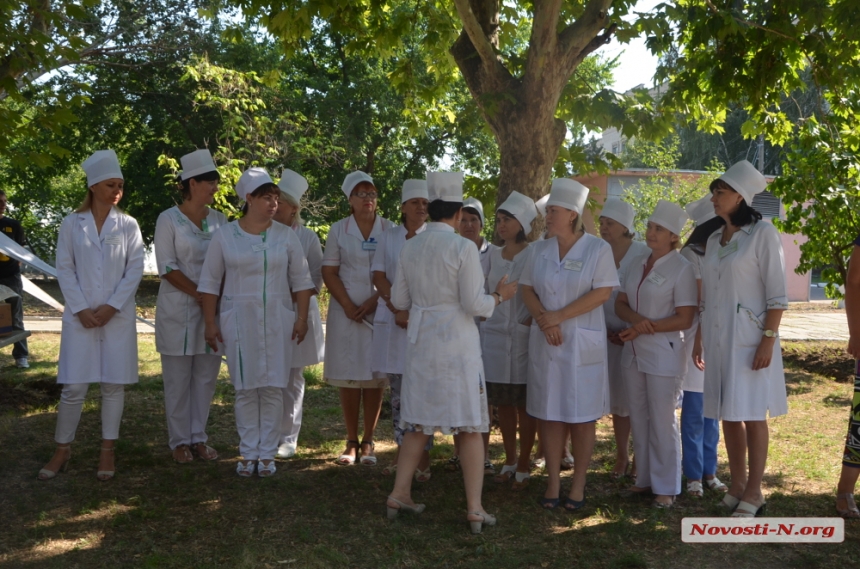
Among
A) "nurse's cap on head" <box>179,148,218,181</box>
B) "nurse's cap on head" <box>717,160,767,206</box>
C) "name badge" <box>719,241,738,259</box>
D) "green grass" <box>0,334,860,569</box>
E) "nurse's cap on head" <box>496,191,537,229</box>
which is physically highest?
"nurse's cap on head" <box>179,148,218,181</box>

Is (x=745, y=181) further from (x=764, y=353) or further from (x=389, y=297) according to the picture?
(x=389, y=297)

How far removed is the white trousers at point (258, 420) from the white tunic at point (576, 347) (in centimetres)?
182

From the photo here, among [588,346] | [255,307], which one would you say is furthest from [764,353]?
[255,307]

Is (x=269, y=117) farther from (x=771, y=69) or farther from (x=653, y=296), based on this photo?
(x=653, y=296)

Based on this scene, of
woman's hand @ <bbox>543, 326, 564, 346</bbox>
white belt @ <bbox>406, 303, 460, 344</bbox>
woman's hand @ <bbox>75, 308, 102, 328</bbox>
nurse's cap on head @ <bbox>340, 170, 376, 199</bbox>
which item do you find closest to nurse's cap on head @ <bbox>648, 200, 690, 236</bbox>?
woman's hand @ <bbox>543, 326, 564, 346</bbox>

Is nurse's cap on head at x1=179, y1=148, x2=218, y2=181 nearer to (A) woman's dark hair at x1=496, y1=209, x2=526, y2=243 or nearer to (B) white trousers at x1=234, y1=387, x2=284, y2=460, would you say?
(B) white trousers at x1=234, y1=387, x2=284, y2=460

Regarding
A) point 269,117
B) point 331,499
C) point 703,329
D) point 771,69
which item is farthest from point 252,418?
point 269,117

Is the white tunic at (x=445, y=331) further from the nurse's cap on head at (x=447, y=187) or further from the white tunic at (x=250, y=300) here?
the white tunic at (x=250, y=300)

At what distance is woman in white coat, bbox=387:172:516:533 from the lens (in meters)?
4.49

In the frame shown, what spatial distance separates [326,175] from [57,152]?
47.3 feet

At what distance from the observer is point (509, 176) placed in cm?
727

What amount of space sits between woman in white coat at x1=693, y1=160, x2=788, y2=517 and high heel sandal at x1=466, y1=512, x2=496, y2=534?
4.70 feet

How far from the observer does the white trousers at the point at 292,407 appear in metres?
6.17

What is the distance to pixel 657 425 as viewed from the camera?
197 inches
